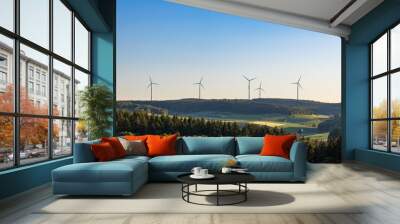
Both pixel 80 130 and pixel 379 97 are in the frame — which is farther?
pixel 379 97

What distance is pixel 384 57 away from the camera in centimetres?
901

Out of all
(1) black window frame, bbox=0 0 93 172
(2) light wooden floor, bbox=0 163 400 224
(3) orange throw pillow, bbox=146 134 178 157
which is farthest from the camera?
(3) orange throw pillow, bbox=146 134 178 157

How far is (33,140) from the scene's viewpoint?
5887mm

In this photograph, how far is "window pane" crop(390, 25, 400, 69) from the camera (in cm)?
832

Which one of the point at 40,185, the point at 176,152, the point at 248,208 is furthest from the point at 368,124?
the point at 40,185

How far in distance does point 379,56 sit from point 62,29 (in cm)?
716

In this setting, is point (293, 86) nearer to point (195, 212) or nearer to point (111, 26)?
point (111, 26)

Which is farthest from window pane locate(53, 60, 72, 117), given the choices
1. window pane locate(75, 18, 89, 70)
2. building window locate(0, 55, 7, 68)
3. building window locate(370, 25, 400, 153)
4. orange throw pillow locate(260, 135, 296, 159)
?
building window locate(370, 25, 400, 153)

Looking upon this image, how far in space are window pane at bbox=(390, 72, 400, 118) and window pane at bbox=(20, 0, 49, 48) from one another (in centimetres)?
700

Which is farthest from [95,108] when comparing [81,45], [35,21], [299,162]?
[299,162]

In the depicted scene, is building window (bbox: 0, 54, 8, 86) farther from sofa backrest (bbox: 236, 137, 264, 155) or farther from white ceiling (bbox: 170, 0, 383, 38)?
white ceiling (bbox: 170, 0, 383, 38)

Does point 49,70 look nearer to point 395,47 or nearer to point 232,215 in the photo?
point 232,215

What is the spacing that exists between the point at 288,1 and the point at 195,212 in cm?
597

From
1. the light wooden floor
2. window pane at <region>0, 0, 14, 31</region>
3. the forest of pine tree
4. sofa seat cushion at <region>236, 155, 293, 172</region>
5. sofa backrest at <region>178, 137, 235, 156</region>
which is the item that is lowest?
the light wooden floor
